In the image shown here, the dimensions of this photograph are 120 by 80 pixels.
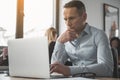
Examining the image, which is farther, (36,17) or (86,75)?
(36,17)

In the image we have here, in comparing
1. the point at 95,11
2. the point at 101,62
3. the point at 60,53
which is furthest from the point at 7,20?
the point at 101,62

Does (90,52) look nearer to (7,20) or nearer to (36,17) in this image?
(7,20)

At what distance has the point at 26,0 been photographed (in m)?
4.88

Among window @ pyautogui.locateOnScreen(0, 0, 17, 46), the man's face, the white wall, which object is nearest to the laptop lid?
the man's face

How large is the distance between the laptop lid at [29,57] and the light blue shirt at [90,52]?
1.18 ft

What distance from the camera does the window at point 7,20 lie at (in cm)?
453

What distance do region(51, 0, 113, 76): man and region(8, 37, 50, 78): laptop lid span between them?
1.25 feet

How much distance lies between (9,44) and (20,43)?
0.38 ft

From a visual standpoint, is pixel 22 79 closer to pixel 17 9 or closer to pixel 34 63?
pixel 34 63

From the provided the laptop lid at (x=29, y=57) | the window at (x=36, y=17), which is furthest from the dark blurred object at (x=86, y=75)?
the window at (x=36, y=17)

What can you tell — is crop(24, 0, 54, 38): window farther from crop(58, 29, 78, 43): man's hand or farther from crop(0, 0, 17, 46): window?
crop(58, 29, 78, 43): man's hand

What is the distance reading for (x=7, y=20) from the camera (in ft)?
15.1

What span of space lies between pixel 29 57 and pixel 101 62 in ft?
1.89

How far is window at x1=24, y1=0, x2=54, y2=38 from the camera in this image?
487 centimetres
